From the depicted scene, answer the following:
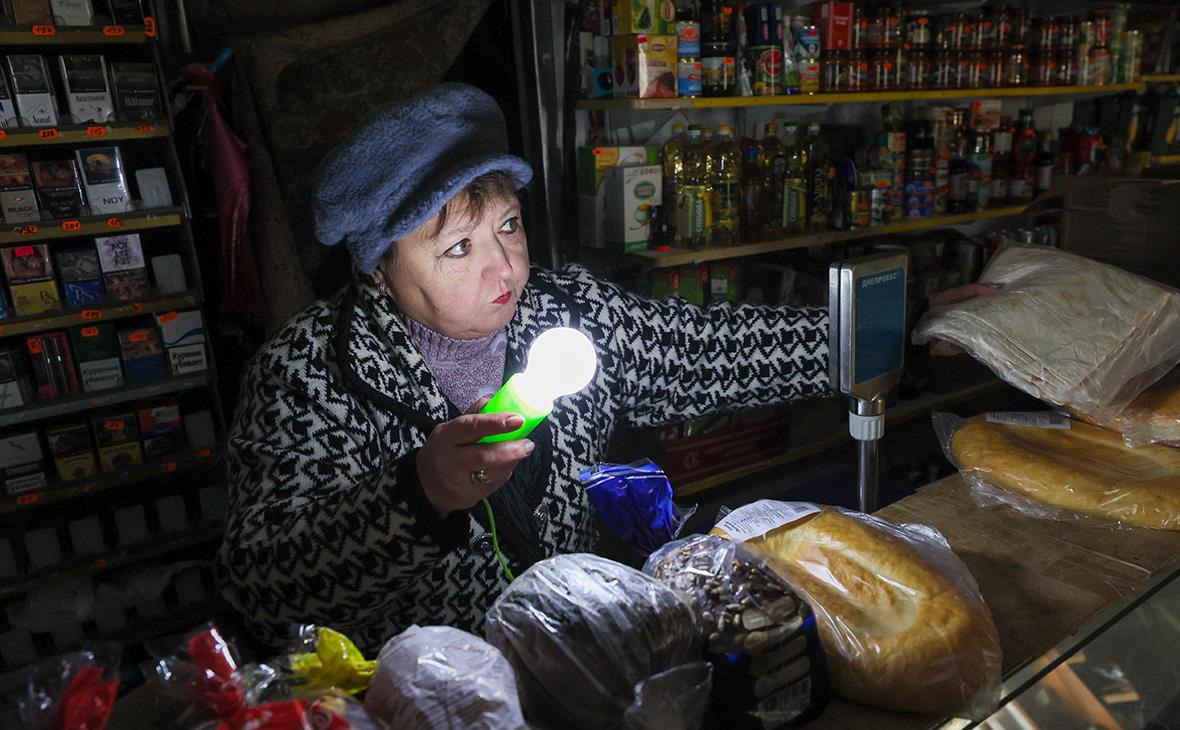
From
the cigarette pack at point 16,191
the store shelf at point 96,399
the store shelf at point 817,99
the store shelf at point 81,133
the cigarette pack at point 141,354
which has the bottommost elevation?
the store shelf at point 96,399

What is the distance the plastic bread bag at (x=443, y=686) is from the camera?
0.58 m

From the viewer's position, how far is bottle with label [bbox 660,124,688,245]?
9.63 ft

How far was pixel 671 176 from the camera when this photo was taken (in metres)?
2.99

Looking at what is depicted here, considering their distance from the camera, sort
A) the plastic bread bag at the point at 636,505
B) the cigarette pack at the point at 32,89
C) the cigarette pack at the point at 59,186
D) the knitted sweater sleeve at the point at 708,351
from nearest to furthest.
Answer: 1. the plastic bread bag at the point at 636,505
2. the knitted sweater sleeve at the point at 708,351
3. the cigarette pack at the point at 32,89
4. the cigarette pack at the point at 59,186

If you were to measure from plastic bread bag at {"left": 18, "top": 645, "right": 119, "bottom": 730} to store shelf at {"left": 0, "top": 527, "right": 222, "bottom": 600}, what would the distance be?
248cm

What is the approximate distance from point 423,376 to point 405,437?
0.11 meters

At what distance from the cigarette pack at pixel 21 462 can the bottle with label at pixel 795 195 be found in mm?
2743

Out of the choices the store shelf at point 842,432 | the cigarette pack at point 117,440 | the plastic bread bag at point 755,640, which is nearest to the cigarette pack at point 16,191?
the cigarette pack at point 117,440

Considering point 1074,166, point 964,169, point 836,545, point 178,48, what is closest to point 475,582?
point 836,545

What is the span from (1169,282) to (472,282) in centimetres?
142

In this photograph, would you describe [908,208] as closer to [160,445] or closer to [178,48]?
[178,48]

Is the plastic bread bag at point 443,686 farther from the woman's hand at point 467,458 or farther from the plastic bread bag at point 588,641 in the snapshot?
the woman's hand at point 467,458

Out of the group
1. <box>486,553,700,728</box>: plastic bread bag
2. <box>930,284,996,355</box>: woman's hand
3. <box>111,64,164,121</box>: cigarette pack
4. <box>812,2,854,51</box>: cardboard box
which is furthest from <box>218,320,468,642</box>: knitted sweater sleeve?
<box>812,2,854,51</box>: cardboard box

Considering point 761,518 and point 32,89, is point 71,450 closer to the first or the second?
point 32,89
